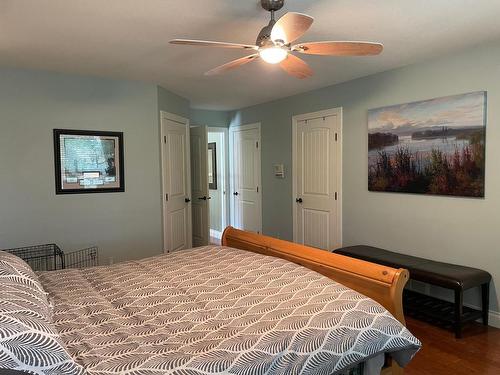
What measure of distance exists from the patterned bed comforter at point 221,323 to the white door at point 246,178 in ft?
11.8

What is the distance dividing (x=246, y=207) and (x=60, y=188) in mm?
3019

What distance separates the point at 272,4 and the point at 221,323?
1714mm

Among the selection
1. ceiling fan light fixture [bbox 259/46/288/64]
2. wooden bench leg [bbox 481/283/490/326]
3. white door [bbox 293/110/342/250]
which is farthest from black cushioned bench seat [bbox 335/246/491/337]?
ceiling fan light fixture [bbox 259/46/288/64]

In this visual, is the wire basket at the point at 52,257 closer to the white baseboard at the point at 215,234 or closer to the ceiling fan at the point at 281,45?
the ceiling fan at the point at 281,45

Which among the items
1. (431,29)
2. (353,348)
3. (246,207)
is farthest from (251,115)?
(353,348)

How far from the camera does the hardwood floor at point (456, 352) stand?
96.2 inches

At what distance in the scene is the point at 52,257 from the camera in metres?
3.72

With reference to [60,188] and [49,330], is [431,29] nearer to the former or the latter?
[49,330]

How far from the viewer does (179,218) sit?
4.87 m

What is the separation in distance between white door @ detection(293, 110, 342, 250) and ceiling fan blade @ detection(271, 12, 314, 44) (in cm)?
254

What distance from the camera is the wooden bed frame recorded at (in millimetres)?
1872

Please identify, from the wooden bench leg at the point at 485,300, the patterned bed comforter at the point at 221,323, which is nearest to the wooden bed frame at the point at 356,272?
the patterned bed comforter at the point at 221,323

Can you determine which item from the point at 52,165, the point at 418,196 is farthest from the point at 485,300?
the point at 52,165

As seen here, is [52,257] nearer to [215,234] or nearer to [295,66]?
[295,66]
